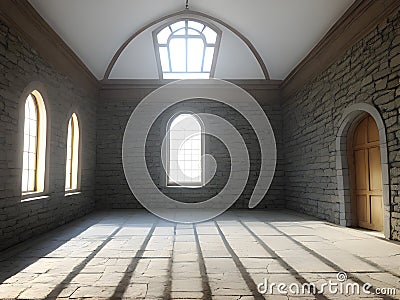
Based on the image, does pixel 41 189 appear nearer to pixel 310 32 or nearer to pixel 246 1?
pixel 246 1

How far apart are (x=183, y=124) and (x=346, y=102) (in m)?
4.65

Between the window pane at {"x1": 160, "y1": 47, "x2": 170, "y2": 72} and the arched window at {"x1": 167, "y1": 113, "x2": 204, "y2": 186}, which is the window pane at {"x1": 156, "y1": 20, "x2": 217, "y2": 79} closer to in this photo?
the window pane at {"x1": 160, "y1": 47, "x2": 170, "y2": 72}

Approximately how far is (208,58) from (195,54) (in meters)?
0.34

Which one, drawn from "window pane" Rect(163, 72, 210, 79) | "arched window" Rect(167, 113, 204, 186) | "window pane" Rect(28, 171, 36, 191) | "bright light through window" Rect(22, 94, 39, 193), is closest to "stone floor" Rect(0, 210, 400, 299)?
"window pane" Rect(28, 171, 36, 191)

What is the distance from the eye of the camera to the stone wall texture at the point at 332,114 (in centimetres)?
413

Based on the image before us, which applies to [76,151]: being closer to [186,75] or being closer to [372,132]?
[186,75]

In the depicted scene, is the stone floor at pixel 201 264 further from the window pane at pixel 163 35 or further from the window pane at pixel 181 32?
the window pane at pixel 181 32

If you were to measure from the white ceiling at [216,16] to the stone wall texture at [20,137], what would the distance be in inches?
31.2

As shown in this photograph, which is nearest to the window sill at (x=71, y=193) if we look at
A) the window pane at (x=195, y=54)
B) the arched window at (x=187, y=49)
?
the arched window at (x=187, y=49)

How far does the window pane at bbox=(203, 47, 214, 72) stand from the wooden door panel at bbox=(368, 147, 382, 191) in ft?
14.9

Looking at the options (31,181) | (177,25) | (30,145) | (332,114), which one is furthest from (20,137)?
(332,114)

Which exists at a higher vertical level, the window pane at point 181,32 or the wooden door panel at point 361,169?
the window pane at point 181,32

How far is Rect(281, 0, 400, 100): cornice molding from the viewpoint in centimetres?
434

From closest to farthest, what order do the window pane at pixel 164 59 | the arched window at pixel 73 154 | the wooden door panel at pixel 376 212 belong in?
the wooden door panel at pixel 376 212, the arched window at pixel 73 154, the window pane at pixel 164 59
